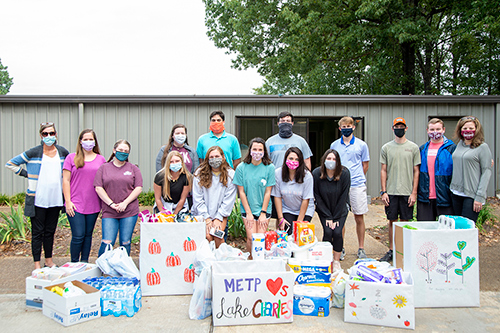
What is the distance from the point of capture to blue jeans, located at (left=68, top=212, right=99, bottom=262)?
12.6 feet

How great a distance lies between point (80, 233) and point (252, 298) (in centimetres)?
217

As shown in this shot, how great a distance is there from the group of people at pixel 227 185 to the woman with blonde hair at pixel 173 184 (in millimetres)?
12

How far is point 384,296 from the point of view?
284 cm

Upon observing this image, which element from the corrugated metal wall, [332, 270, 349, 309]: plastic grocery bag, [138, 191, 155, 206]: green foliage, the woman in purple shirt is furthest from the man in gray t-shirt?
[138, 191, 155, 206]: green foliage

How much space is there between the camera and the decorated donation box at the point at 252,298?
2850 mm

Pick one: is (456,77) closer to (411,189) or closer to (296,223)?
(411,189)

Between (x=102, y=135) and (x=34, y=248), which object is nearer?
(x=34, y=248)

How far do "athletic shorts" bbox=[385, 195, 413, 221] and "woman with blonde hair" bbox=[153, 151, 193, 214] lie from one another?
8.48ft

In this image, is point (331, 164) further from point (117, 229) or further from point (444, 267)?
point (117, 229)

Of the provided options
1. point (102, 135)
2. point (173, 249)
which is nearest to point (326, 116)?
point (102, 135)

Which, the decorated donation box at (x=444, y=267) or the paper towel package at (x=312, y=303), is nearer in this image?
the paper towel package at (x=312, y=303)

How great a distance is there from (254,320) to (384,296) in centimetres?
108

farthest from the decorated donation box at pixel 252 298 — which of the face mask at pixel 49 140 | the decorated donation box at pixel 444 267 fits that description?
the face mask at pixel 49 140

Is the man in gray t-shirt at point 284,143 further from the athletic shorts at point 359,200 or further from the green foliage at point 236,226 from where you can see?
the green foliage at point 236,226
